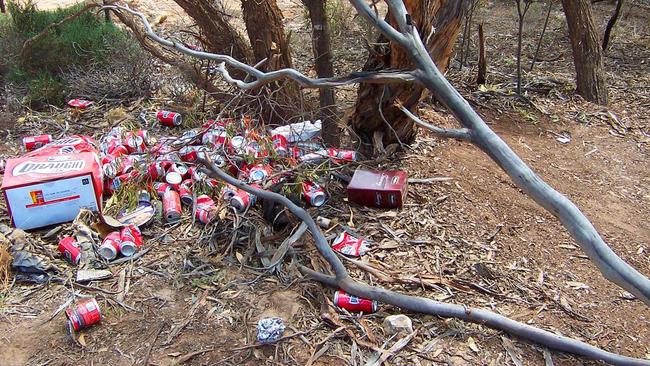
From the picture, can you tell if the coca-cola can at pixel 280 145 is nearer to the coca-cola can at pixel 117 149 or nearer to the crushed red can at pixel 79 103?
the coca-cola can at pixel 117 149

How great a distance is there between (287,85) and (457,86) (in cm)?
186

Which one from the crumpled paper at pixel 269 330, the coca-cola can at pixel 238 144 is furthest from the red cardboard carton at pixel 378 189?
the crumpled paper at pixel 269 330

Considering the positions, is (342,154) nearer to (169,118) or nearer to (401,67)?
(401,67)

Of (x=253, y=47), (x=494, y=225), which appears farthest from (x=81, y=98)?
(x=494, y=225)

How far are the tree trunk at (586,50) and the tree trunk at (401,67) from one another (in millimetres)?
2029

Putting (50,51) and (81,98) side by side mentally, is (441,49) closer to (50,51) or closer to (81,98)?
(81,98)

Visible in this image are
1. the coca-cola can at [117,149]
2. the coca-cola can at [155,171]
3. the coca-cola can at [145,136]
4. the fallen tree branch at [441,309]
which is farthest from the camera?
the coca-cola can at [145,136]

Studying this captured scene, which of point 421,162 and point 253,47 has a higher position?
point 253,47

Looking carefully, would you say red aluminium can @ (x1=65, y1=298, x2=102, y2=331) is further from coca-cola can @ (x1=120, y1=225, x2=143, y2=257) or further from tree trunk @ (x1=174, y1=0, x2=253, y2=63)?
tree trunk @ (x1=174, y1=0, x2=253, y2=63)

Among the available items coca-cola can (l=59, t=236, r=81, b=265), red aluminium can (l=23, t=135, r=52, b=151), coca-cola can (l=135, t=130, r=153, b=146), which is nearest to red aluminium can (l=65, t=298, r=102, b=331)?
coca-cola can (l=59, t=236, r=81, b=265)

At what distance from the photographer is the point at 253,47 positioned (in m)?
4.85

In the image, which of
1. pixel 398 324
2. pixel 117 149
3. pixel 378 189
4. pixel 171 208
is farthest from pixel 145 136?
pixel 398 324

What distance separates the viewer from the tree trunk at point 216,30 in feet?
15.9

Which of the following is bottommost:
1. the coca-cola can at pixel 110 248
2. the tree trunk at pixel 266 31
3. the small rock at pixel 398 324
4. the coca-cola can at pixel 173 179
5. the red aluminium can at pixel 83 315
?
the small rock at pixel 398 324
